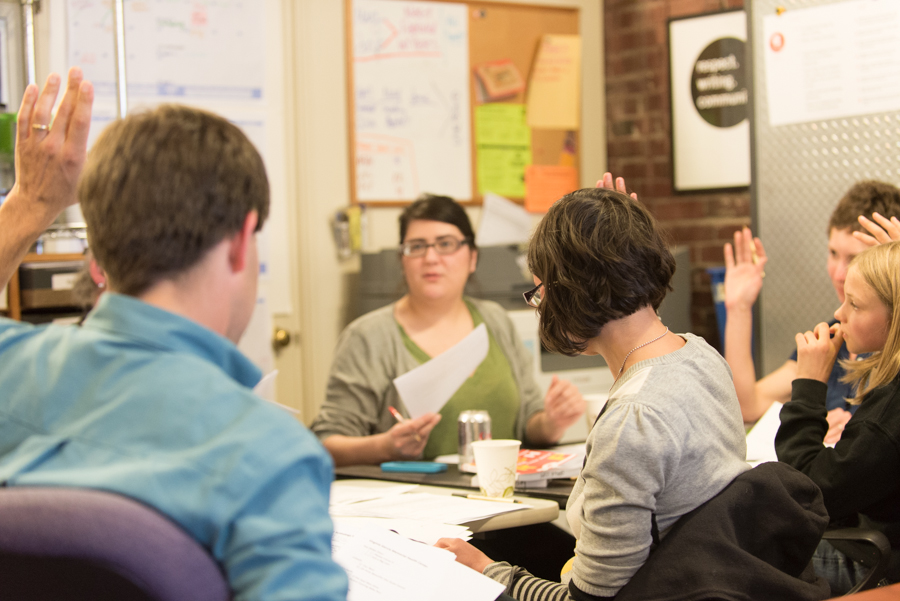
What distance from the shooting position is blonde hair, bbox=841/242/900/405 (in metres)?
1.44

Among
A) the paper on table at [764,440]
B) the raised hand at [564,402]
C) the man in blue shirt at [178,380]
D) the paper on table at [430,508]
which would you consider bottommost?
the paper on table at [430,508]

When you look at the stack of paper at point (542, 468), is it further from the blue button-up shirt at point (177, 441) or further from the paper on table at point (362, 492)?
the blue button-up shirt at point (177, 441)

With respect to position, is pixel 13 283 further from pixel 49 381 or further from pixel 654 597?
pixel 654 597

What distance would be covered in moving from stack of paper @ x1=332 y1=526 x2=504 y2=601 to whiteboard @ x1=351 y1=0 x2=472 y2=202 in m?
2.45

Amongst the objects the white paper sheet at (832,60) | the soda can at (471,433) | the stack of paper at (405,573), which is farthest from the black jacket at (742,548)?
the white paper sheet at (832,60)

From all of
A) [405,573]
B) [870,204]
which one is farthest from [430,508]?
[870,204]

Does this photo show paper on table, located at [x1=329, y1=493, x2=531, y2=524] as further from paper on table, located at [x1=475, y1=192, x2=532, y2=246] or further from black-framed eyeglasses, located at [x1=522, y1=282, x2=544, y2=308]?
paper on table, located at [x1=475, y1=192, x2=532, y2=246]

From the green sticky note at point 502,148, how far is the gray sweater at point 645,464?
2679mm

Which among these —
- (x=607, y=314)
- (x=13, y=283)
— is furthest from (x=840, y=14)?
(x=13, y=283)

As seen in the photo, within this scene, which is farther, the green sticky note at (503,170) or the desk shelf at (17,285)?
the green sticky note at (503,170)

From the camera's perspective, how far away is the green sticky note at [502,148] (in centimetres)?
374

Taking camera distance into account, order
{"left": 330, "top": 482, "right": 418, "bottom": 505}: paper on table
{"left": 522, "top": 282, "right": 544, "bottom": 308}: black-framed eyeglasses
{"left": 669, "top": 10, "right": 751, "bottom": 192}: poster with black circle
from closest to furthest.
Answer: {"left": 522, "top": 282, "right": 544, "bottom": 308}: black-framed eyeglasses < {"left": 330, "top": 482, "right": 418, "bottom": 505}: paper on table < {"left": 669, "top": 10, "right": 751, "bottom": 192}: poster with black circle

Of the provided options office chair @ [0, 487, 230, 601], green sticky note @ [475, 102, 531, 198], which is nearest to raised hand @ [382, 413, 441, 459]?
office chair @ [0, 487, 230, 601]

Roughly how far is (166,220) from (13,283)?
1.87 m
